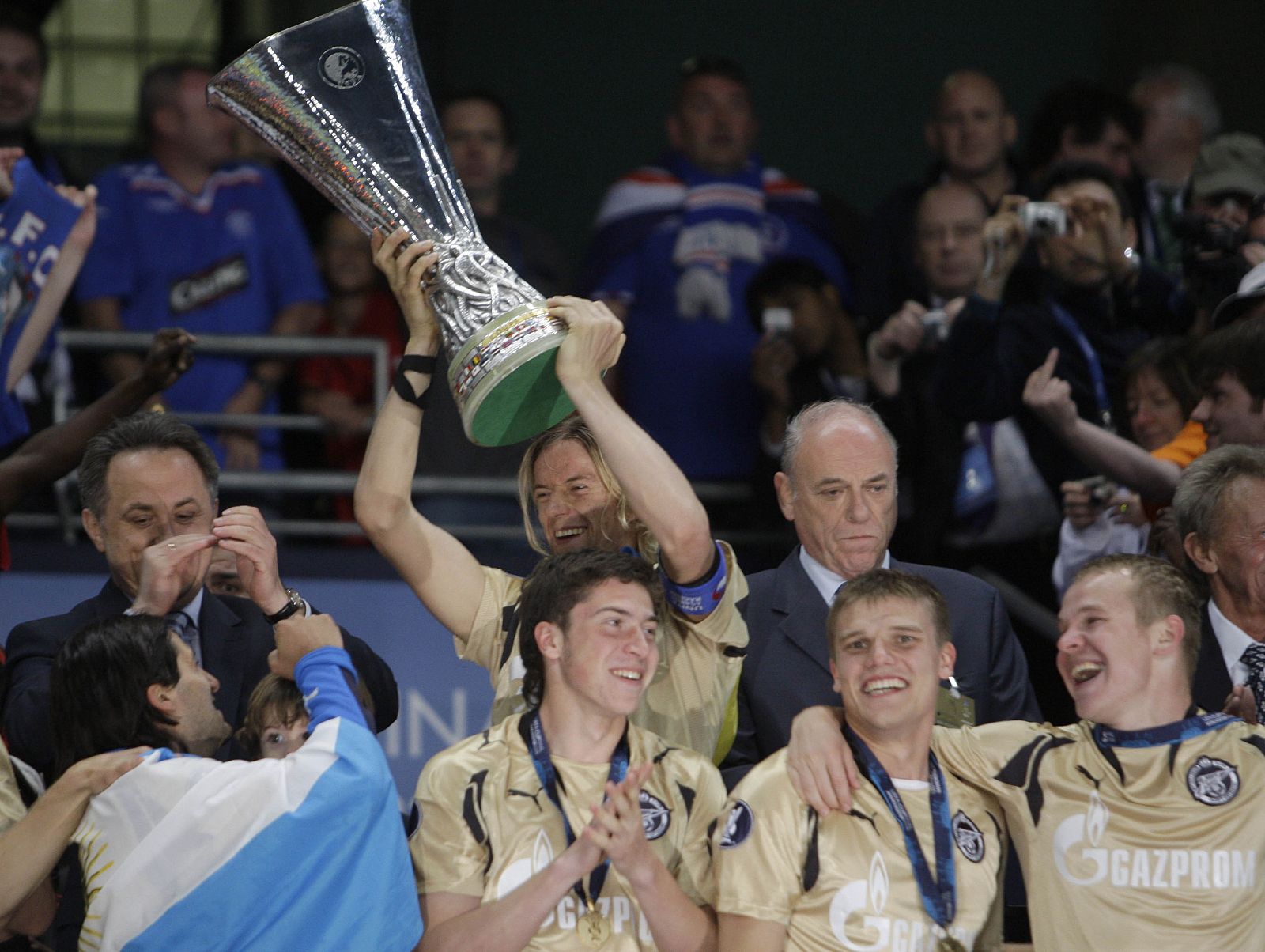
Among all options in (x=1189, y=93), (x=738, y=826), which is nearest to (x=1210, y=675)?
(x=738, y=826)

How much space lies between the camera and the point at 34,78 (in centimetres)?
609

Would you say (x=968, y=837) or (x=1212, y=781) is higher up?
(x=1212, y=781)

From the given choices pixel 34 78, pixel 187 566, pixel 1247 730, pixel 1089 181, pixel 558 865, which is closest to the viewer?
pixel 558 865

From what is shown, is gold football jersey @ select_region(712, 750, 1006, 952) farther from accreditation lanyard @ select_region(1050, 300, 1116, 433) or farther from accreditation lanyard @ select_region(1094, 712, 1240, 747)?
accreditation lanyard @ select_region(1050, 300, 1116, 433)

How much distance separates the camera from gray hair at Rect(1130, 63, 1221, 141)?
709 cm

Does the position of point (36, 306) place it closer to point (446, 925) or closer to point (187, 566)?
point (187, 566)

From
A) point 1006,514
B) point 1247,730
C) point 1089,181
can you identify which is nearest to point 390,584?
point 1006,514

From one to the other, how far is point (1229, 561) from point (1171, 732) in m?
0.67

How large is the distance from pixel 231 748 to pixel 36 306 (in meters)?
2.00

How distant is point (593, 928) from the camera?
133 inches

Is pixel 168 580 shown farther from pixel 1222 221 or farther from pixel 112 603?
pixel 1222 221

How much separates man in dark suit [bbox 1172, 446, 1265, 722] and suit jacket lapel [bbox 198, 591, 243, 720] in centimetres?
202

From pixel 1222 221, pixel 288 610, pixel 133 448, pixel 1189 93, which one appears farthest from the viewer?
pixel 1189 93

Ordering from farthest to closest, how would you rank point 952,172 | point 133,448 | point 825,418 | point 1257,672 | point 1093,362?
point 952,172 < point 1093,362 < point 133,448 < point 825,418 < point 1257,672
